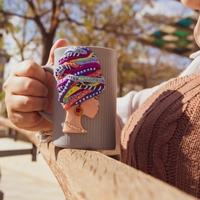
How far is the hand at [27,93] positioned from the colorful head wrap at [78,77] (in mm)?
91

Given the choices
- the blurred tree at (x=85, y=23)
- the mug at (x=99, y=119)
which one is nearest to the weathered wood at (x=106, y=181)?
the mug at (x=99, y=119)

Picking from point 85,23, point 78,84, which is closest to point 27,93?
point 78,84

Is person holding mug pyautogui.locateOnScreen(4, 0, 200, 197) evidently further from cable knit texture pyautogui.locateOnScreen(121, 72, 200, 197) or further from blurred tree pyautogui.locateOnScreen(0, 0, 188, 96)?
blurred tree pyautogui.locateOnScreen(0, 0, 188, 96)

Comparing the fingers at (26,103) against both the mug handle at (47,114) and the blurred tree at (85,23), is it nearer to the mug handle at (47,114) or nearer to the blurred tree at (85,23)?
the mug handle at (47,114)

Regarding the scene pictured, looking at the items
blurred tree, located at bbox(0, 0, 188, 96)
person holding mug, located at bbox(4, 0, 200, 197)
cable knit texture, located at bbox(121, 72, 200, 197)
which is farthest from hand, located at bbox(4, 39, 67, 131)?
blurred tree, located at bbox(0, 0, 188, 96)

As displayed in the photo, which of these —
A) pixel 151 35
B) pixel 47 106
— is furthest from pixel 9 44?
pixel 47 106

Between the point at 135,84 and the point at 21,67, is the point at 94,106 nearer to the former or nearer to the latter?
the point at 21,67

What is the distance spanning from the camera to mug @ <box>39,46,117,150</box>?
0.53 metres

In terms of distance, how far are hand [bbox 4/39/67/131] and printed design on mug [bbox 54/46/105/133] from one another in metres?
0.09

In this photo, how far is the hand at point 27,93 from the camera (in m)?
0.60

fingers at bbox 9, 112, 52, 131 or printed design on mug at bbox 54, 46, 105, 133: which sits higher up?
printed design on mug at bbox 54, 46, 105, 133

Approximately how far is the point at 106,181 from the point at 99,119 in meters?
0.25

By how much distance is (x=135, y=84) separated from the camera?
33.6ft

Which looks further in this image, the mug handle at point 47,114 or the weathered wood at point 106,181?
the mug handle at point 47,114
